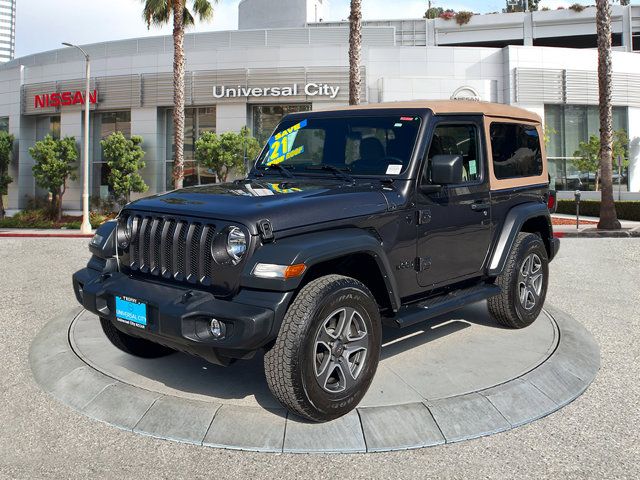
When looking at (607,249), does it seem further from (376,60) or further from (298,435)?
(376,60)

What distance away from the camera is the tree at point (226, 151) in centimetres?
2580

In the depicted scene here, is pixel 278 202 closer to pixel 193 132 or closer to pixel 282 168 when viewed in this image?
pixel 282 168

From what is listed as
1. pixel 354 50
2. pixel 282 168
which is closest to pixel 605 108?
pixel 354 50

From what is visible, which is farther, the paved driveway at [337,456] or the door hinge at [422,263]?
the door hinge at [422,263]

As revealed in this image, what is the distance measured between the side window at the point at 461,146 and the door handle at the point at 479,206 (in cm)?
21

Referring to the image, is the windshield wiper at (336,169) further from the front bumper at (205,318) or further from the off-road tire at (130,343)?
the off-road tire at (130,343)

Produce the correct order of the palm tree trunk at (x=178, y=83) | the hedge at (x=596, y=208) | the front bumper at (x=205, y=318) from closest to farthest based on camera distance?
the front bumper at (x=205, y=318)
the palm tree trunk at (x=178, y=83)
the hedge at (x=596, y=208)

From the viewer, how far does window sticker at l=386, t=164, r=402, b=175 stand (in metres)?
4.25

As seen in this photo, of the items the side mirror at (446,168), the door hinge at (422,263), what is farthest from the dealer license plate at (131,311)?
the side mirror at (446,168)

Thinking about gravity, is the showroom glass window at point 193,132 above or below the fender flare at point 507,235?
above

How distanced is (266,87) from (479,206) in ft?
81.7

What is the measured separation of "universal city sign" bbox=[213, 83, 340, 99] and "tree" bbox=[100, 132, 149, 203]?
207 inches

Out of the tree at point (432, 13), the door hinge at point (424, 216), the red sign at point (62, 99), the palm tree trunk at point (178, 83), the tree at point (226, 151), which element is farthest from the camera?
the tree at point (432, 13)

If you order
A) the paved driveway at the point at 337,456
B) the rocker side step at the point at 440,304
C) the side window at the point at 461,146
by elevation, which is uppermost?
the side window at the point at 461,146
